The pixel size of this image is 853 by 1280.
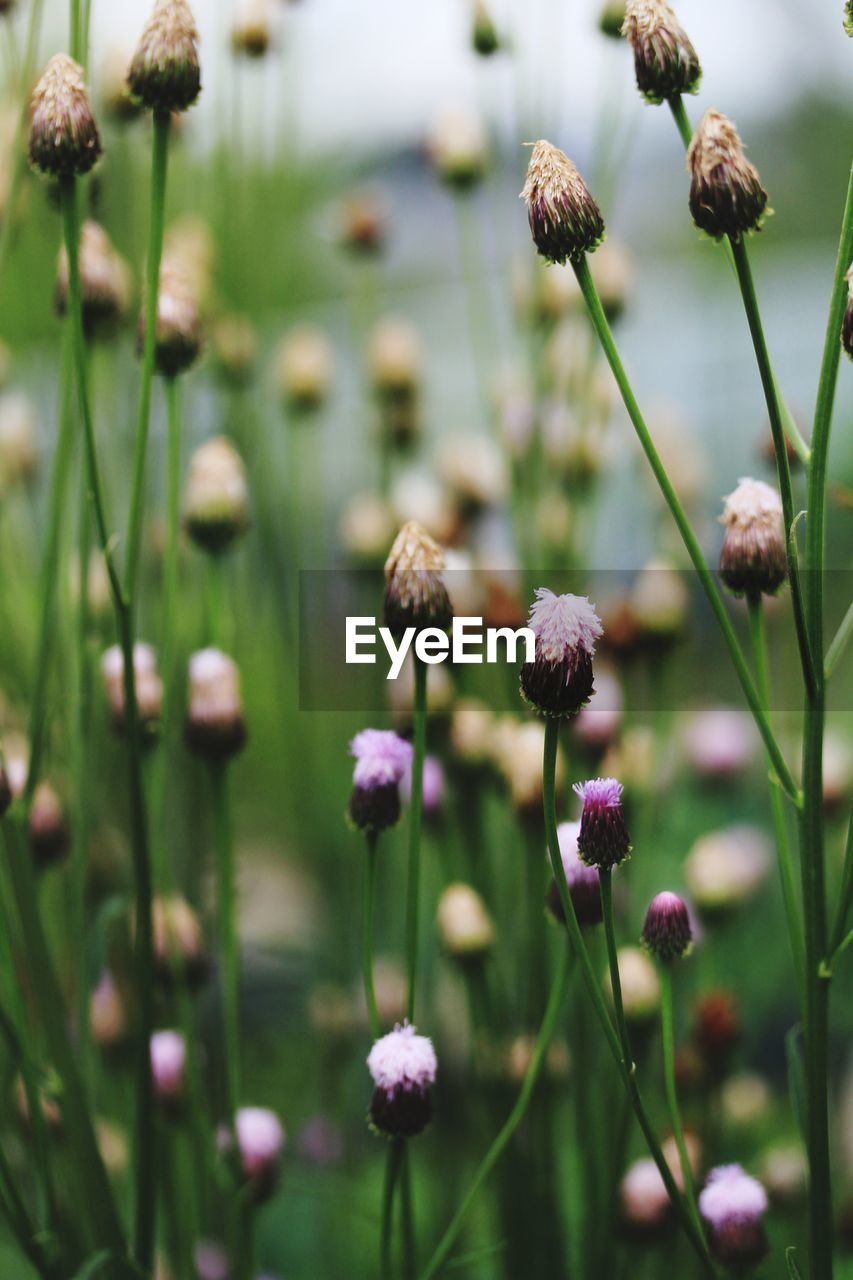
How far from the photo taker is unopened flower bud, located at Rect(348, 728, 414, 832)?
41cm

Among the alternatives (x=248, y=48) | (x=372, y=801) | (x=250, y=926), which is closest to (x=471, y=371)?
(x=250, y=926)

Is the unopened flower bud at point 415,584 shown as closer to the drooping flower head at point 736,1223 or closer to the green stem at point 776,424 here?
the green stem at point 776,424

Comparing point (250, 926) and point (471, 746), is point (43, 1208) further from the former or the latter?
point (250, 926)

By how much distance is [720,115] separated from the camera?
1.06 feet

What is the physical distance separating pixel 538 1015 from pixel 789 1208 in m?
0.20

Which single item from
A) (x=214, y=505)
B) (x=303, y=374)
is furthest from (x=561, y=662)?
(x=303, y=374)

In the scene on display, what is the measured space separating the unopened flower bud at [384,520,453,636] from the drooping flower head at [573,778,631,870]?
0.22 ft

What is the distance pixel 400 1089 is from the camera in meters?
0.38

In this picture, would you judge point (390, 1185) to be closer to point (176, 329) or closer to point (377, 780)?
point (377, 780)

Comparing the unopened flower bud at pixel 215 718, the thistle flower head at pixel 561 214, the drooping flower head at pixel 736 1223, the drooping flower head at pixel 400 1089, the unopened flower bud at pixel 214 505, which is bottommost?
the drooping flower head at pixel 736 1223

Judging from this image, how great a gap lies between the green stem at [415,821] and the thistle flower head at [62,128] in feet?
0.57

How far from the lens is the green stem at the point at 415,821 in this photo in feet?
1.18

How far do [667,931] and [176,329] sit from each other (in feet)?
0.85

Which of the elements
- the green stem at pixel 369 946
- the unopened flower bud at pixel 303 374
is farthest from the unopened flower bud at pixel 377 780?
the unopened flower bud at pixel 303 374
